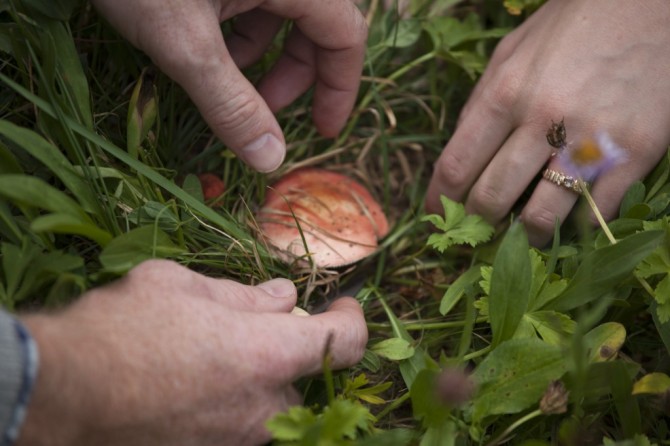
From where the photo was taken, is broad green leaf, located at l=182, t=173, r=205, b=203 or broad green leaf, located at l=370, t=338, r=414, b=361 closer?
broad green leaf, located at l=370, t=338, r=414, b=361

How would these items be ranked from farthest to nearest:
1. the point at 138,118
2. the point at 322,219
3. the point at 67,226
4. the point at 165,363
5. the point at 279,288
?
the point at 322,219 < the point at 138,118 < the point at 279,288 < the point at 67,226 < the point at 165,363

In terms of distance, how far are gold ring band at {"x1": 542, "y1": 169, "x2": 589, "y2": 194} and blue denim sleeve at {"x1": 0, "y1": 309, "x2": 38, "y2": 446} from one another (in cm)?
133

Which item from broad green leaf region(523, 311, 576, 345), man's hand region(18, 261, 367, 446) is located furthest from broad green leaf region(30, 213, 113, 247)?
broad green leaf region(523, 311, 576, 345)

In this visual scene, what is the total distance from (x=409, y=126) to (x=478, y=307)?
1023mm

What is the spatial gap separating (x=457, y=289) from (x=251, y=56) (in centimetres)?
95

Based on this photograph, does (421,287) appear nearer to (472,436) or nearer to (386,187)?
(386,187)

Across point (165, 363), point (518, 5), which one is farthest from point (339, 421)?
point (518, 5)

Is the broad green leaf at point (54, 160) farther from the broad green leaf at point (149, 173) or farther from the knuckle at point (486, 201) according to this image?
the knuckle at point (486, 201)

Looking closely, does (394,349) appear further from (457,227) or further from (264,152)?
(264,152)

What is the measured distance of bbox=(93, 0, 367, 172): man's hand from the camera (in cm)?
136

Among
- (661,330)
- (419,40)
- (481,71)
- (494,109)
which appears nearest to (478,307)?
(661,330)

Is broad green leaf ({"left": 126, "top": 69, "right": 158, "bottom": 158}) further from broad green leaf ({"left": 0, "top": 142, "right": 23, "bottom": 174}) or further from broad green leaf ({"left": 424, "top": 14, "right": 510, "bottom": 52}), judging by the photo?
broad green leaf ({"left": 424, "top": 14, "right": 510, "bottom": 52})

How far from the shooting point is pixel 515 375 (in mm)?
1297

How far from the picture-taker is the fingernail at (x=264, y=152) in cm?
157
